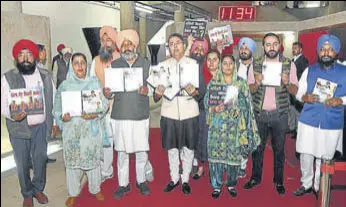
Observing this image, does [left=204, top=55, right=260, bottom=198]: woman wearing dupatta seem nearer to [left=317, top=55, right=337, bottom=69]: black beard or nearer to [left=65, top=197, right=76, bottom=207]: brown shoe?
[left=317, top=55, right=337, bottom=69]: black beard

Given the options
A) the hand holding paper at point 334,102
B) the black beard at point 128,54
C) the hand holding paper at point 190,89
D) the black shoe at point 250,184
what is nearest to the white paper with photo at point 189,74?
the hand holding paper at point 190,89

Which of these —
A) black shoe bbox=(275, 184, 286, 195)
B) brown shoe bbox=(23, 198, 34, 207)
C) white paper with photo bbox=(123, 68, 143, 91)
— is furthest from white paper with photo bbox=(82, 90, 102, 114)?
black shoe bbox=(275, 184, 286, 195)

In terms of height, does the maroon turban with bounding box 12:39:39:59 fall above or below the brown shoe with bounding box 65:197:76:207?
above

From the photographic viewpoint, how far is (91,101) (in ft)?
10.3

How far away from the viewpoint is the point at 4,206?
11.2 ft

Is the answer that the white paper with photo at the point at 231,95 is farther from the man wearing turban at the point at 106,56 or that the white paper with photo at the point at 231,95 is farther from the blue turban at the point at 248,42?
the man wearing turban at the point at 106,56

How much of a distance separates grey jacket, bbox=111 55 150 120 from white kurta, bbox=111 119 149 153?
0.20ft

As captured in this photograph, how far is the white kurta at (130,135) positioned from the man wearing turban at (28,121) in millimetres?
633

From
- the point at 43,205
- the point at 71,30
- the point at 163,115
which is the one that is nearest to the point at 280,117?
the point at 163,115

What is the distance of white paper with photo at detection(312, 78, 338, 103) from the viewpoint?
3123mm

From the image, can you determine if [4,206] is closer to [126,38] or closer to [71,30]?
[126,38]

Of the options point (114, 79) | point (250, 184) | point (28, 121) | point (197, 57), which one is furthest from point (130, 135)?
point (250, 184)

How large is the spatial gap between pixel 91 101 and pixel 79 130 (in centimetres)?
30

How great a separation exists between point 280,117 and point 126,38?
170 cm
